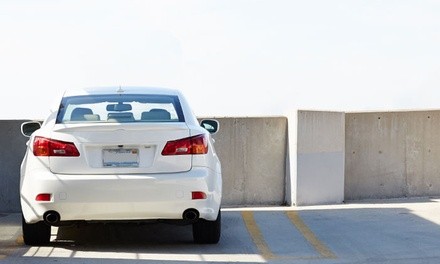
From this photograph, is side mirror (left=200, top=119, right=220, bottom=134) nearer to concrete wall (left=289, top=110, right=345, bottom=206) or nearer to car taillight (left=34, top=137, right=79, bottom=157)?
car taillight (left=34, top=137, right=79, bottom=157)

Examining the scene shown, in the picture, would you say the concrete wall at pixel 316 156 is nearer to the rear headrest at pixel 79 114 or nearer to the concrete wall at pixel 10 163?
the concrete wall at pixel 10 163

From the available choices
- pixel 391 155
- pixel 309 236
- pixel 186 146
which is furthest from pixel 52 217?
pixel 391 155

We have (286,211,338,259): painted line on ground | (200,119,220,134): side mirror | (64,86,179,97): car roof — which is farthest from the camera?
(200,119,220,134): side mirror

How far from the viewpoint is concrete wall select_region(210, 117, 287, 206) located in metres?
14.8

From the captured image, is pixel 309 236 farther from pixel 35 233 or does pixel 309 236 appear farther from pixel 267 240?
pixel 35 233

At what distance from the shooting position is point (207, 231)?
1016 cm

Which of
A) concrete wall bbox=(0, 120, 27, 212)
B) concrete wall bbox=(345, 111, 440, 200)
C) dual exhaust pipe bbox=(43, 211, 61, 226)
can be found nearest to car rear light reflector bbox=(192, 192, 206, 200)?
dual exhaust pipe bbox=(43, 211, 61, 226)

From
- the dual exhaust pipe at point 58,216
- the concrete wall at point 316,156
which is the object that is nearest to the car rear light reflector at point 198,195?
the dual exhaust pipe at point 58,216

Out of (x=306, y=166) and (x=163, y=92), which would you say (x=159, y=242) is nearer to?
(x=163, y=92)

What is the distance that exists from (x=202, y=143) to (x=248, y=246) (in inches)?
47.5

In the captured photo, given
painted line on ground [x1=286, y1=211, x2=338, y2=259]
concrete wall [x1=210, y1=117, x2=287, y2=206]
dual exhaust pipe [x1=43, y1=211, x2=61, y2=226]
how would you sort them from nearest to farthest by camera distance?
1. dual exhaust pipe [x1=43, y1=211, x2=61, y2=226]
2. painted line on ground [x1=286, y1=211, x2=338, y2=259]
3. concrete wall [x1=210, y1=117, x2=287, y2=206]

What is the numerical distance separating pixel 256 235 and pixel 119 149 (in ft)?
→ 7.42

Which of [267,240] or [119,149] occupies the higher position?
[119,149]

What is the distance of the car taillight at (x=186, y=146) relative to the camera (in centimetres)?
954
